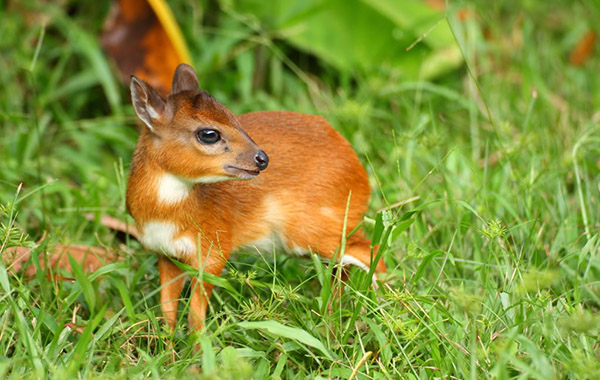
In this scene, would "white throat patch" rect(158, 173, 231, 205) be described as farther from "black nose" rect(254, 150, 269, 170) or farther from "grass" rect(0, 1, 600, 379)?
"grass" rect(0, 1, 600, 379)

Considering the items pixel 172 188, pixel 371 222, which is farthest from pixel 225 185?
pixel 371 222

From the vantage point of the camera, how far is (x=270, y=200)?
3.74 meters

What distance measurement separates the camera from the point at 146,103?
338 cm

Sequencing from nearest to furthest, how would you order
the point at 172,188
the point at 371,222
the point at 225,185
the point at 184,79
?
the point at 172,188
the point at 184,79
the point at 225,185
the point at 371,222

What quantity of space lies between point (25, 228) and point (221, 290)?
1.31 m

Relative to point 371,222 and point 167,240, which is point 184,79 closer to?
point 167,240

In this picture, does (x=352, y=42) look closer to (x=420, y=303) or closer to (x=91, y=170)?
(x=91, y=170)

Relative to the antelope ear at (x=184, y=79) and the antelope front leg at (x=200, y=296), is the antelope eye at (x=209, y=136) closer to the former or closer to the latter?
the antelope ear at (x=184, y=79)

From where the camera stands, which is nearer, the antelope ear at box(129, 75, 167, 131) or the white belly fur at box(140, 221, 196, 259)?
the antelope ear at box(129, 75, 167, 131)

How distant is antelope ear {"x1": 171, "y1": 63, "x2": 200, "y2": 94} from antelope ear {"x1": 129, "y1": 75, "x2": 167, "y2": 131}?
0.19m

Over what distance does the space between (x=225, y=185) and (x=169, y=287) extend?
54 cm

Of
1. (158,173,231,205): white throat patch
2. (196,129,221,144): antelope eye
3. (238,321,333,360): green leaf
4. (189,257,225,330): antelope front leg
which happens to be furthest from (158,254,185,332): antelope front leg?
(196,129,221,144): antelope eye

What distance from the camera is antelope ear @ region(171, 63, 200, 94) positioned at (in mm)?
3570

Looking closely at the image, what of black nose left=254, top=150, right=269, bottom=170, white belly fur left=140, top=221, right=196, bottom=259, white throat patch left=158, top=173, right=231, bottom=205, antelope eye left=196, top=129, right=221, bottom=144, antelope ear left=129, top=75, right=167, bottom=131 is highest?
antelope ear left=129, top=75, right=167, bottom=131
